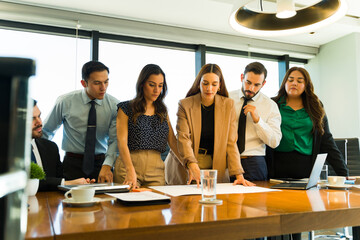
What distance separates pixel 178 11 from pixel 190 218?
11.2ft

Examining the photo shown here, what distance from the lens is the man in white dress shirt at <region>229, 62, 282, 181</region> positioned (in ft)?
7.27

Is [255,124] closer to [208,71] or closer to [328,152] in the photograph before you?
[208,71]

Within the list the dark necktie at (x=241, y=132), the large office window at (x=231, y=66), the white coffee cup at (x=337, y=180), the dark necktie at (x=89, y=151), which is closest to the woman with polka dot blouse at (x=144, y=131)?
the dark necktie at (x=89, y=151)

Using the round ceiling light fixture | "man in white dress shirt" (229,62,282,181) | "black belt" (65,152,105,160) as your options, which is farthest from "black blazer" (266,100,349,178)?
"black belt" (65,152,105,160)

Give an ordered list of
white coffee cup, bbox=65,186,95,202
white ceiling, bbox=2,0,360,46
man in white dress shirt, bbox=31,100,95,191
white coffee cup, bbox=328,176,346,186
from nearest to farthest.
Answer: white coffee cup, bbox=65,186,95,202
white coffee cup, bbox=328,176,346,186
man in white dress shirt, bbox=31,100,95,191
white ceiling, bbox=2,0,360,46

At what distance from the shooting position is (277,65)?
552cm

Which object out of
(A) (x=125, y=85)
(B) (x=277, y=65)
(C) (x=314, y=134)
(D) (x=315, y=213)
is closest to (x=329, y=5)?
(C) (x=314, y=134)

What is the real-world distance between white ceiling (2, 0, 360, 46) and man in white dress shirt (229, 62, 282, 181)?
160cm

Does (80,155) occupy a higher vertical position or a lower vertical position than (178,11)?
lower

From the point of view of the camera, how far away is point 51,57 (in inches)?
157

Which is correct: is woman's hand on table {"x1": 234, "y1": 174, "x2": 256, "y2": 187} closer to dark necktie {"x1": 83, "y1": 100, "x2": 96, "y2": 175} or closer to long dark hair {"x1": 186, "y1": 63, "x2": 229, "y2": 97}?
long dark hair {"x1": 186, "y1": 63, "x2": 229, "y2": 97}

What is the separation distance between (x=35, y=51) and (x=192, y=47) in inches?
81.1

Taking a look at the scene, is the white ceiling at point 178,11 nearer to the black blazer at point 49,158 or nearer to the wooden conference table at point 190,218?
the black blazer at point 49,158

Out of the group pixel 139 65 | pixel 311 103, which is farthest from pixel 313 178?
pixel 139 65
